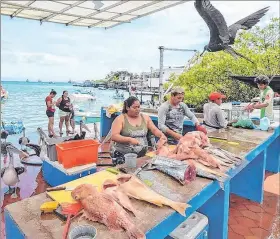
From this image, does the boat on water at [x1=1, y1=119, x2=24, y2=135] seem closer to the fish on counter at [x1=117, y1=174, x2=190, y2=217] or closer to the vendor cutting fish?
the vendor cutting fish

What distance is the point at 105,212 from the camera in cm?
121

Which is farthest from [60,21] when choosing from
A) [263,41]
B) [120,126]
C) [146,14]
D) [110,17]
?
[263,41]

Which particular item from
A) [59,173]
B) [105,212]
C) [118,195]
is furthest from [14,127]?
[105,212]

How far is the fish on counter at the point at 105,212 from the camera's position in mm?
1143

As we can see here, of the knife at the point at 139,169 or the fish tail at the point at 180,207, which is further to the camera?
the knife at the point at 139,169

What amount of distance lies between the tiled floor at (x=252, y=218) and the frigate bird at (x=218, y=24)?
319cm

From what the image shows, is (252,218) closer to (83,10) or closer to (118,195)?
(118,195)

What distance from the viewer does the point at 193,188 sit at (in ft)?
5.37

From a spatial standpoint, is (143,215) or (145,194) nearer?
(143,215)

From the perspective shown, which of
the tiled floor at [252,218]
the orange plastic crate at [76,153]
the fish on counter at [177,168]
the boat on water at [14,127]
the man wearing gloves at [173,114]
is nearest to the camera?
the fish on counter at [177,168]

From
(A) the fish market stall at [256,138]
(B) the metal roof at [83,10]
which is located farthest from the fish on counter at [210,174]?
(B) the metal roof at [83,10]

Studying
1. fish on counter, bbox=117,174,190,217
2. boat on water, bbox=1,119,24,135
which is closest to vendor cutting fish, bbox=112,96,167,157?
fish on counter, bbox=117,174,190,217

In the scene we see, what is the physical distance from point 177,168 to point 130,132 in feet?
3.78

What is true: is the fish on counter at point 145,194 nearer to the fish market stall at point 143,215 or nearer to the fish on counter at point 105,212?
the fish market stall at point 143,215
